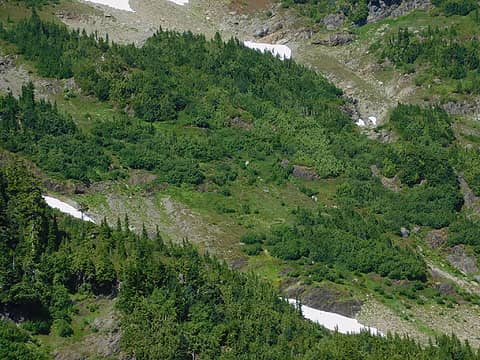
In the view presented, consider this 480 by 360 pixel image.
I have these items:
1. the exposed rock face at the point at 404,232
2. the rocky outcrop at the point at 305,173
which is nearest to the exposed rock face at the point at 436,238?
the exposed rock face at the point at 404,232

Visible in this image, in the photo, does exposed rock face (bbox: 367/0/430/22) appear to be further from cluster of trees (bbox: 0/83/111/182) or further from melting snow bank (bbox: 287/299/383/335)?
melting snow bank (bbox: 287/299/383/335)

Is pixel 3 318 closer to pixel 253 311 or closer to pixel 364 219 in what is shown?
pixel 253 311

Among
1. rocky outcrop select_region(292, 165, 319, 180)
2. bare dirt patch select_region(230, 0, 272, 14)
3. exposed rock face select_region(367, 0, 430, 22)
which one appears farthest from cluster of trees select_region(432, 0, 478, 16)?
rocky outcrop select_region(292, 165, 319, 180)

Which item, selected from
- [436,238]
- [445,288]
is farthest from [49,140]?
[445,288]

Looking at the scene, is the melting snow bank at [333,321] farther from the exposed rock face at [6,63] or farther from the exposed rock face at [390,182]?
the exposed rock face at [6,63]

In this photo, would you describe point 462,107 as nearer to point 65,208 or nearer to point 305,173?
point 305,173

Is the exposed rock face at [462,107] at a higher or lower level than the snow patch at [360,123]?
higher

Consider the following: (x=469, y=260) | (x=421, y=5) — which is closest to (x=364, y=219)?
(x=469, y=260)
